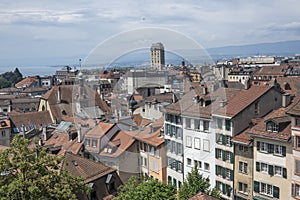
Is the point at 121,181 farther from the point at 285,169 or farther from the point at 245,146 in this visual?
the point at 285,169

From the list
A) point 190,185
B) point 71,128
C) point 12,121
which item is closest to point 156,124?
point 190,185

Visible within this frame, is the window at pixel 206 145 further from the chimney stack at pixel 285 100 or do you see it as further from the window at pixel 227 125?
the chimney stack at pixel 285 100

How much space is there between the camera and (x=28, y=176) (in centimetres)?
1567

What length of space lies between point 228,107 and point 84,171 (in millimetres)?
9569

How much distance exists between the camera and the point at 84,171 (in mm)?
22531

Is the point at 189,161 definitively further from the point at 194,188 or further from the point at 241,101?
the point at 241,101

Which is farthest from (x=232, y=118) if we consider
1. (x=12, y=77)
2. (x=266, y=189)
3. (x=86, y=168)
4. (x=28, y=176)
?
(x=12, y=77)

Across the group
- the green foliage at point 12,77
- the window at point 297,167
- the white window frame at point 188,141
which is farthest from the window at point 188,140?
the green foliage at point 12,77

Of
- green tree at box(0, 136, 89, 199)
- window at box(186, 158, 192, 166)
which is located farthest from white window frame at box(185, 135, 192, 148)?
green tree at box(0, 136, 89, 199)

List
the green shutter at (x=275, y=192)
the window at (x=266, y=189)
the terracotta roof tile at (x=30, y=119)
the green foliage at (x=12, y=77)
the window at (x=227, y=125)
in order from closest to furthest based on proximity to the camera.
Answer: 1. the green shutter at (x=275, y=192)
2. the window at (x=266, y=189)
3. the window at (x=227, y=125)
4. the terracotta roof tile at (x=30, y=119)
5. the green foliage at (x=12, y=77)

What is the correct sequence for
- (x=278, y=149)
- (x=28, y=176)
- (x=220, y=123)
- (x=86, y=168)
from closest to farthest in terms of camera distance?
(x=28, y=176) → (x=278, y=149) → (x=86, y=168) → (x=220, y=123)

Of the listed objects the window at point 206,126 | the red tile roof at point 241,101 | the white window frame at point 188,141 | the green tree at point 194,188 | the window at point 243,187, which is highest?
the red tile roof at point 241,101

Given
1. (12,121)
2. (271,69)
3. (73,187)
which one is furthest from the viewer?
(271,69)

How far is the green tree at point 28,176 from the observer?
15094 mm
